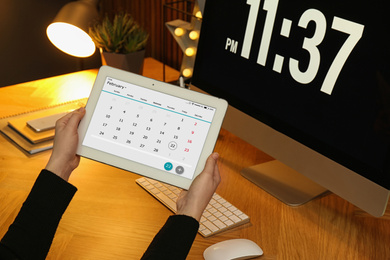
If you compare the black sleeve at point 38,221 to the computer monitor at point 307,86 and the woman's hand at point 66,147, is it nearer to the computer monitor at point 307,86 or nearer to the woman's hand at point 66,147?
the woman's hand at point 66,147

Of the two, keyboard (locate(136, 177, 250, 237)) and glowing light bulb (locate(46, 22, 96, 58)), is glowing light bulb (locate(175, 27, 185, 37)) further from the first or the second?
keyboard (locate(136, 177, 250, 237))

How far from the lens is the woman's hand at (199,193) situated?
78 centimetres

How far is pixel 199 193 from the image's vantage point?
0.80 metres

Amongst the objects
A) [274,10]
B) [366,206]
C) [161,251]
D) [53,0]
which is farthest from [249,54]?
[53,0]

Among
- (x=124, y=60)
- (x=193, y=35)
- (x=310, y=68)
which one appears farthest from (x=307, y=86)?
(x=124, y=60)

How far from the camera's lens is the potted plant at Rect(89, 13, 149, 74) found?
1477 mm

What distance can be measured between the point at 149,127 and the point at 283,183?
0.36 metres

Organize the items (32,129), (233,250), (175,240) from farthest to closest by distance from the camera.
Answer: (32,129), (233,250), (175,240)

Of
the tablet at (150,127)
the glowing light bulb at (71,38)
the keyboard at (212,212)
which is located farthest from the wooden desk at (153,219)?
the glowing light bulb at (71,38)

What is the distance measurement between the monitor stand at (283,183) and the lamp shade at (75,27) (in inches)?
24.2

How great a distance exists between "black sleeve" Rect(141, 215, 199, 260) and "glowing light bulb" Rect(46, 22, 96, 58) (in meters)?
0.79

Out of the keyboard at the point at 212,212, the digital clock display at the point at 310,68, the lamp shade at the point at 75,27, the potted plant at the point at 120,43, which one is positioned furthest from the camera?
the potted plant at the point at 120,43

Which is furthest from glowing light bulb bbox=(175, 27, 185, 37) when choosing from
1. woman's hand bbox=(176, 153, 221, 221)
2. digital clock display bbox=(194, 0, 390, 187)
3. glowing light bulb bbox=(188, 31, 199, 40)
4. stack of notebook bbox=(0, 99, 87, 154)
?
woman's hand bbox=(176, 153, 221, 221)

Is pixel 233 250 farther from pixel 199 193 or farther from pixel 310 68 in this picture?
pixel 310 68
